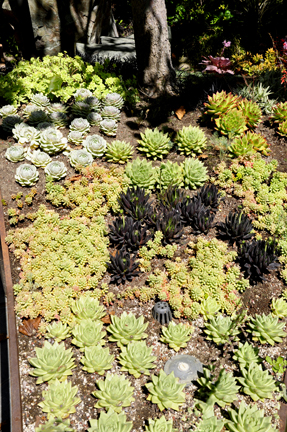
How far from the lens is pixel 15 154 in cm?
505

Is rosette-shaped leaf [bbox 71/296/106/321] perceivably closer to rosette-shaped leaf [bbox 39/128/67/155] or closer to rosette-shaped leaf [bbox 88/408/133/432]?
rosette-shaped leaf [bbox 88/408/133/432]

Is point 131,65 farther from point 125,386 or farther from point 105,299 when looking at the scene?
point 125,386

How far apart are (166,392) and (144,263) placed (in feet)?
4.83

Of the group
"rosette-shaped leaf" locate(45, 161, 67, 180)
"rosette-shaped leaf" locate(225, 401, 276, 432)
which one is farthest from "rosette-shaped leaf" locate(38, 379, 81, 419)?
"rosette-shaped leaf" locate(45, 161, 67, 180)

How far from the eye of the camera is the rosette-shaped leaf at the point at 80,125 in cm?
545

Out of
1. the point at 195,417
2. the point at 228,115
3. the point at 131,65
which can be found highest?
the point at 131,65

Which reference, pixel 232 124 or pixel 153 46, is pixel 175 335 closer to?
pixel 232 124

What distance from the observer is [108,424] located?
2.85 m

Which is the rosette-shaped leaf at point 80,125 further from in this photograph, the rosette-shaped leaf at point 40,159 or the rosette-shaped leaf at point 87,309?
the rosette-shaped leaf at point 87,309

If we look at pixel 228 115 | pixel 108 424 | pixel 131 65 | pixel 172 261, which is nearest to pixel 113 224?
pixel 172 261

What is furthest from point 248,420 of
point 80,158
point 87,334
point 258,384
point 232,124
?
point 232,124

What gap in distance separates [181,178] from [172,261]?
1.32 meters

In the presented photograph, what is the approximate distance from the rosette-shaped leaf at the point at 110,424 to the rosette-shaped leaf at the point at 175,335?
82 centimetres

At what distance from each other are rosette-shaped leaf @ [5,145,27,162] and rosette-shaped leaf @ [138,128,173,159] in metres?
1.80
